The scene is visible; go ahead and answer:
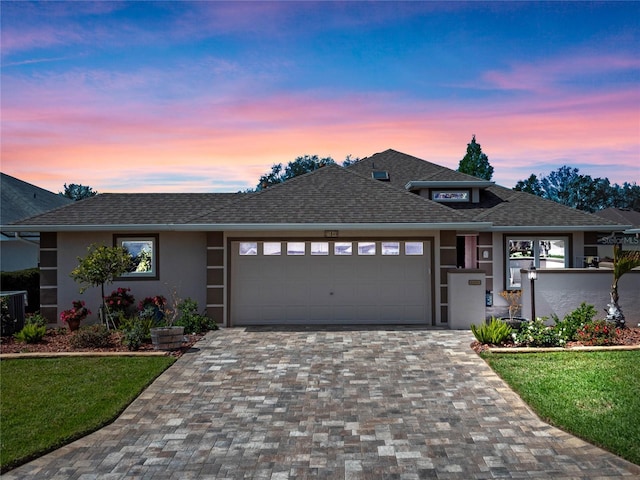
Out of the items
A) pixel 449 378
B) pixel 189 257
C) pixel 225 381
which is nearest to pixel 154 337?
pixel 225 381

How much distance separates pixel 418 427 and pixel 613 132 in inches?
559

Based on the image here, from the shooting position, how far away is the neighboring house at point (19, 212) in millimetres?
21180

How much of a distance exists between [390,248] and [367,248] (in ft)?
2.15

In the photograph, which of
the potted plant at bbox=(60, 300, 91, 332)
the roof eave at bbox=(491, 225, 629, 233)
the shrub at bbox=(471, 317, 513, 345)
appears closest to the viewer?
the shrub at bbox=(471, 317, 513, 345)

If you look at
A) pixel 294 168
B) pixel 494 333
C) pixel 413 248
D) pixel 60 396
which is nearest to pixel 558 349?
pixel 494 333

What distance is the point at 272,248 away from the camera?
13.8 metres

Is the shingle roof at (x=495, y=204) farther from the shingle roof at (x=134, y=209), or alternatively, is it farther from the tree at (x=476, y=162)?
the tree at (x=476, y=162)

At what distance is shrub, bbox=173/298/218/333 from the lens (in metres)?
12.7

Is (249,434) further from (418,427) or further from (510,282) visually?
(510,282)

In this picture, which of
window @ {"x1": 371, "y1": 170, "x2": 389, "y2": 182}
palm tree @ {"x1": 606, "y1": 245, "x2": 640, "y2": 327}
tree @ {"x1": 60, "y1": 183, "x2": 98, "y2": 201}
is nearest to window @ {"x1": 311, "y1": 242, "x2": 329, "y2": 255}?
palm tree @ {"x1": 606, "y1": 245, "x2": 640, "y2": 327}

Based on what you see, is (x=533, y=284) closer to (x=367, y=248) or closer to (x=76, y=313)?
(x=367, y=248)

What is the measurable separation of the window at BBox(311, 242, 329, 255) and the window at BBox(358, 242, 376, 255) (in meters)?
0.94

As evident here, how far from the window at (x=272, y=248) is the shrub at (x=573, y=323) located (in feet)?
23.9

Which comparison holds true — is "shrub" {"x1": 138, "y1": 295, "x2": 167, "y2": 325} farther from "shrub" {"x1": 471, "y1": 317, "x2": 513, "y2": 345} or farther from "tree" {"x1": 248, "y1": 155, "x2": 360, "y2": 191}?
"tree" {"x1": 248, "y1": 155, "x2": 360, "y2": 191}
